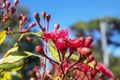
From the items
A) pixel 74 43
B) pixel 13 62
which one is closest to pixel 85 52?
pixel 74 43

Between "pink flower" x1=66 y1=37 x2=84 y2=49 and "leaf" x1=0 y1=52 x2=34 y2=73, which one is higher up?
"pink flower" x1=66 y1=37 x2=84 y2=49

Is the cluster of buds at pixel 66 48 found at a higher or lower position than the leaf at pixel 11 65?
higher

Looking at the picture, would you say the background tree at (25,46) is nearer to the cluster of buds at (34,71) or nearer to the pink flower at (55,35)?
the cluster of buds at (34,71)

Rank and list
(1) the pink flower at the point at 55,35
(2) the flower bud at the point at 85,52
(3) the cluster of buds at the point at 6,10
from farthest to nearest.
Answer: (3) the cluster of buds at the point at 6,10 → (1) the pink flower at the point at 55,35 → (2) the flower bud at the point at 85,52

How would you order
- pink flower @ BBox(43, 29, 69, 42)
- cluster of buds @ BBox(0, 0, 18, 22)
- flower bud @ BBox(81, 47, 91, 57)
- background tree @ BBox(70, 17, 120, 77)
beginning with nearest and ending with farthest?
flower bud @ BBox(81, 47, 91, 57), pink flower @ BBox(43, 29, 69, 42), cluster of buds @ BBox(0, 0, 18, 22), background tree @ BBox(70, 17, 120, 77)

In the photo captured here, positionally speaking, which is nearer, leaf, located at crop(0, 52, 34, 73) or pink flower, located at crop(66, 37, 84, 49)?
pink flower, located at crop(66, 37, 84, 49)

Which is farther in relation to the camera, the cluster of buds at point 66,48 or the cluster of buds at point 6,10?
the cluster of buds at point 6,10

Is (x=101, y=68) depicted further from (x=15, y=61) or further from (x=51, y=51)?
(x=15, y=61)

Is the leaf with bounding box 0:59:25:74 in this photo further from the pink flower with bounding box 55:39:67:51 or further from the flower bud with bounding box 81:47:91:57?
the flower bud with bounding box 81:47:91:57

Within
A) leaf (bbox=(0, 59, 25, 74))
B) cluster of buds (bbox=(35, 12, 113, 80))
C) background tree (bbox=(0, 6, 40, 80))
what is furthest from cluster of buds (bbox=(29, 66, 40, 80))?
cluster of buds (bbox=(35, 12, 113, 80))

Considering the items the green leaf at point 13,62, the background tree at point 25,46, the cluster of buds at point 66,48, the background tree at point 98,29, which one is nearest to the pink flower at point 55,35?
the cluster of buds at point 66,48

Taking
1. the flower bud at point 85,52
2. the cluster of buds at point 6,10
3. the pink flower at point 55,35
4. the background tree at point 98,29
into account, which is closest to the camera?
the flower bud at point 85,52

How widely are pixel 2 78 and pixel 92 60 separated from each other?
1.22 ft

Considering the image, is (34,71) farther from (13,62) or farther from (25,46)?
(25,46)
